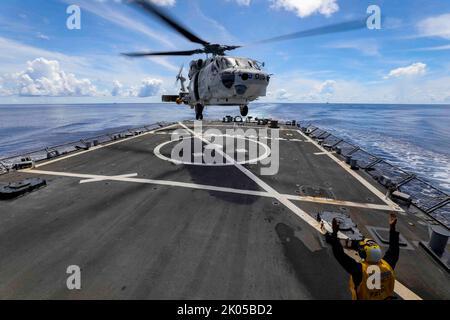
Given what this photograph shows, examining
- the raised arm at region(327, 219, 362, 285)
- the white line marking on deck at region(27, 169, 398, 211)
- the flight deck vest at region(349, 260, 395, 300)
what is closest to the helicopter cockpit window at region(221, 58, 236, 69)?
the white line marking on deck at region(27, 169, 398, 211)

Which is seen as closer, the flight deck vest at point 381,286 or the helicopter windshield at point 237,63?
the flight deck vest at point 381,286

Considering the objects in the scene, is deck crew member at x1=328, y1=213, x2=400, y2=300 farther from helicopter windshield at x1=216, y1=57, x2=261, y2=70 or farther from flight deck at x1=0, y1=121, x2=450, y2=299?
helicopter windshield at x1=216, y1=57, x2=261, y2=70

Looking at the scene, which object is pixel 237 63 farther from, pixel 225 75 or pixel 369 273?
pixel 369 273

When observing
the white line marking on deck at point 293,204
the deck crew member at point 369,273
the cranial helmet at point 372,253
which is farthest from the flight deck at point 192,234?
the cranial helmet at point 372,253

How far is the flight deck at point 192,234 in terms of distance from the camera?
19.7 ft

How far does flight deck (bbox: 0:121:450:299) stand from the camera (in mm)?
6020

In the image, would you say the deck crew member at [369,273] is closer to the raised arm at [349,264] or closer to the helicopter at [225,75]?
the raised arm at [349,264]

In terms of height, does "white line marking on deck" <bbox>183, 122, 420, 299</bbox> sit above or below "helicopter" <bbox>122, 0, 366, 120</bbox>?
below

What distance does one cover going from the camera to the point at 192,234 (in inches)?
328

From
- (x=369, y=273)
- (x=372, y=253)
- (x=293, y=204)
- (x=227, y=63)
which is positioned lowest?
(x=293, y=204)

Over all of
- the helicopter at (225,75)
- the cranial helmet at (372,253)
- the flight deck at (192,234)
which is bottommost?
the flight deck at (192,234)

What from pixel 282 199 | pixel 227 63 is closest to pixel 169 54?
pixel 227 63

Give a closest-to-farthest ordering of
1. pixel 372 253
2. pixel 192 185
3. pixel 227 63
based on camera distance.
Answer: pixel 372 253, pixel 192 185, pixel 227 63

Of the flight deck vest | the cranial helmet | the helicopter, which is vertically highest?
the helicopter
